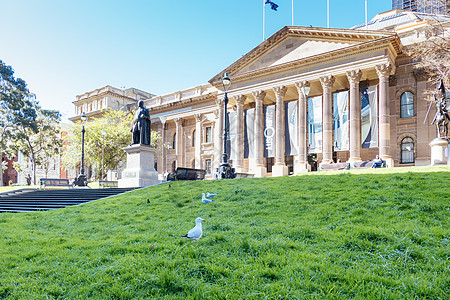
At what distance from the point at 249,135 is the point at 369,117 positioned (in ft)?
40.2

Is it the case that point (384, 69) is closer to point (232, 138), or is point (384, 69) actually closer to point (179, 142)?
point (232, 138)

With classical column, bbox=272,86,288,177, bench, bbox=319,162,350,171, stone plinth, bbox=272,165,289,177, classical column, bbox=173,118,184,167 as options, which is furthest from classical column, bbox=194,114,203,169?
bench, bbox=319,162,350,171

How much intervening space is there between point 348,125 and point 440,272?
26.4m

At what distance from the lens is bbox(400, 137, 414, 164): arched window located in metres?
29.3

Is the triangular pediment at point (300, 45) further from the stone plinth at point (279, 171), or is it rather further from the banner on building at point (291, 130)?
the stone plinth at point (279, 171)

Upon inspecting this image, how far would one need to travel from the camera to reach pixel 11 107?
3762 centimetres

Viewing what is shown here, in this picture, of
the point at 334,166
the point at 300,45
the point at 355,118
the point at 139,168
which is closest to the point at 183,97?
the point at 300,45

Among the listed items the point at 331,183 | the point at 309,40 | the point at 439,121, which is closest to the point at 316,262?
the point at 331,183

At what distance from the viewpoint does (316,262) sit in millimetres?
4582

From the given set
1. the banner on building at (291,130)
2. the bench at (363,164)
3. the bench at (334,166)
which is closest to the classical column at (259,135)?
the banner on building at (291,130)

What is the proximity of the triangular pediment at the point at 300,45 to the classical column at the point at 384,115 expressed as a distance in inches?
91.7

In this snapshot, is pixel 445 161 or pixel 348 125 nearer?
pixel 445 161

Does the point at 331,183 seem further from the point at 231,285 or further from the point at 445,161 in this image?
the point at 445,161

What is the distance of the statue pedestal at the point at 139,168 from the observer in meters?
18.5
